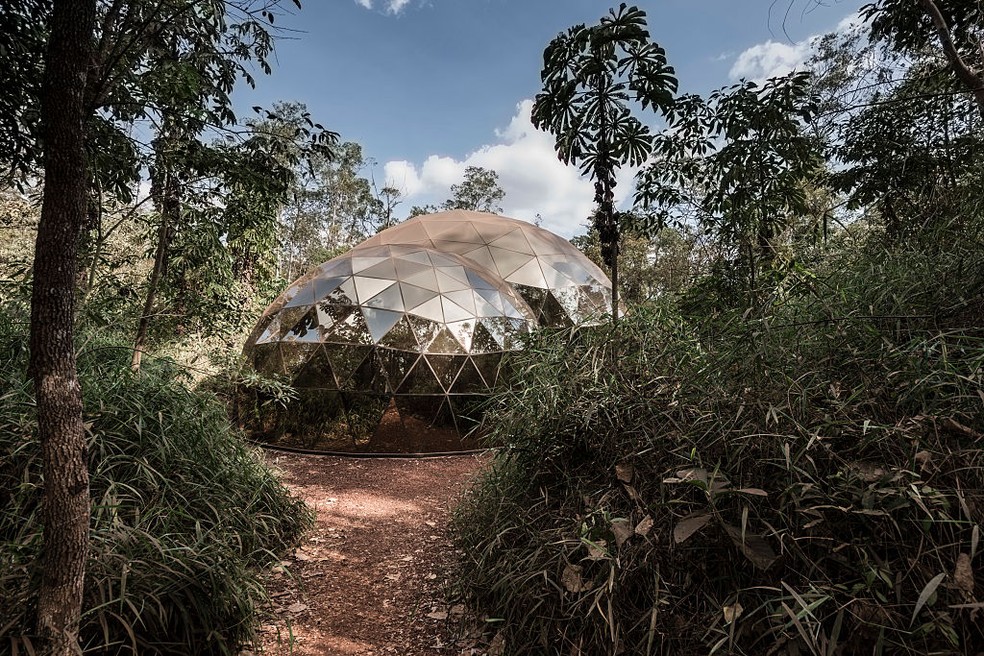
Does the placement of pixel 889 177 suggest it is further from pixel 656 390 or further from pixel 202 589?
pixel 202 589

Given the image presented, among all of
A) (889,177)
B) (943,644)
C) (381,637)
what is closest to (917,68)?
(889,177)

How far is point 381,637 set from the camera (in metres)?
3.37

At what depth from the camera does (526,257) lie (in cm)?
1284

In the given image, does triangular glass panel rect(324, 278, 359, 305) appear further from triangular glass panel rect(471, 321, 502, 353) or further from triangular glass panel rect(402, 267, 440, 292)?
triangular glass panel rect(471, 321, 502, 353)

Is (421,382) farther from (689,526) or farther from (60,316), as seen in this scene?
(689,526)

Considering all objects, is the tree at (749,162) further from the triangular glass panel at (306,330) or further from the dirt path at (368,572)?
the triangular glass panel at (306,330)

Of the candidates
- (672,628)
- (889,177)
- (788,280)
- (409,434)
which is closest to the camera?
(672,628)

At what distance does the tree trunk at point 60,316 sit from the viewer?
2.04 meters

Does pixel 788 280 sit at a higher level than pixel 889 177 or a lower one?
lower

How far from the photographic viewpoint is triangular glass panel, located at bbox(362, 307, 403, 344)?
8875 mm

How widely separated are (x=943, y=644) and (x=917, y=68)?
31.0ft

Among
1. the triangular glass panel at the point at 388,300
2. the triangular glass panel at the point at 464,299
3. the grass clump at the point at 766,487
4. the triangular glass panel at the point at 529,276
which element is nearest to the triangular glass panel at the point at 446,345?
the triangular glass panel at the point at 464,299

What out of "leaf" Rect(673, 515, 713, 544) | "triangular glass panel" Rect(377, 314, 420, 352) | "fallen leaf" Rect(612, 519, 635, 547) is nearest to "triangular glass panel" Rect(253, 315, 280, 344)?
"triangular glass panel" Rect(377, 314, 420, 352)

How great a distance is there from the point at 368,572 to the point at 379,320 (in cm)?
543
